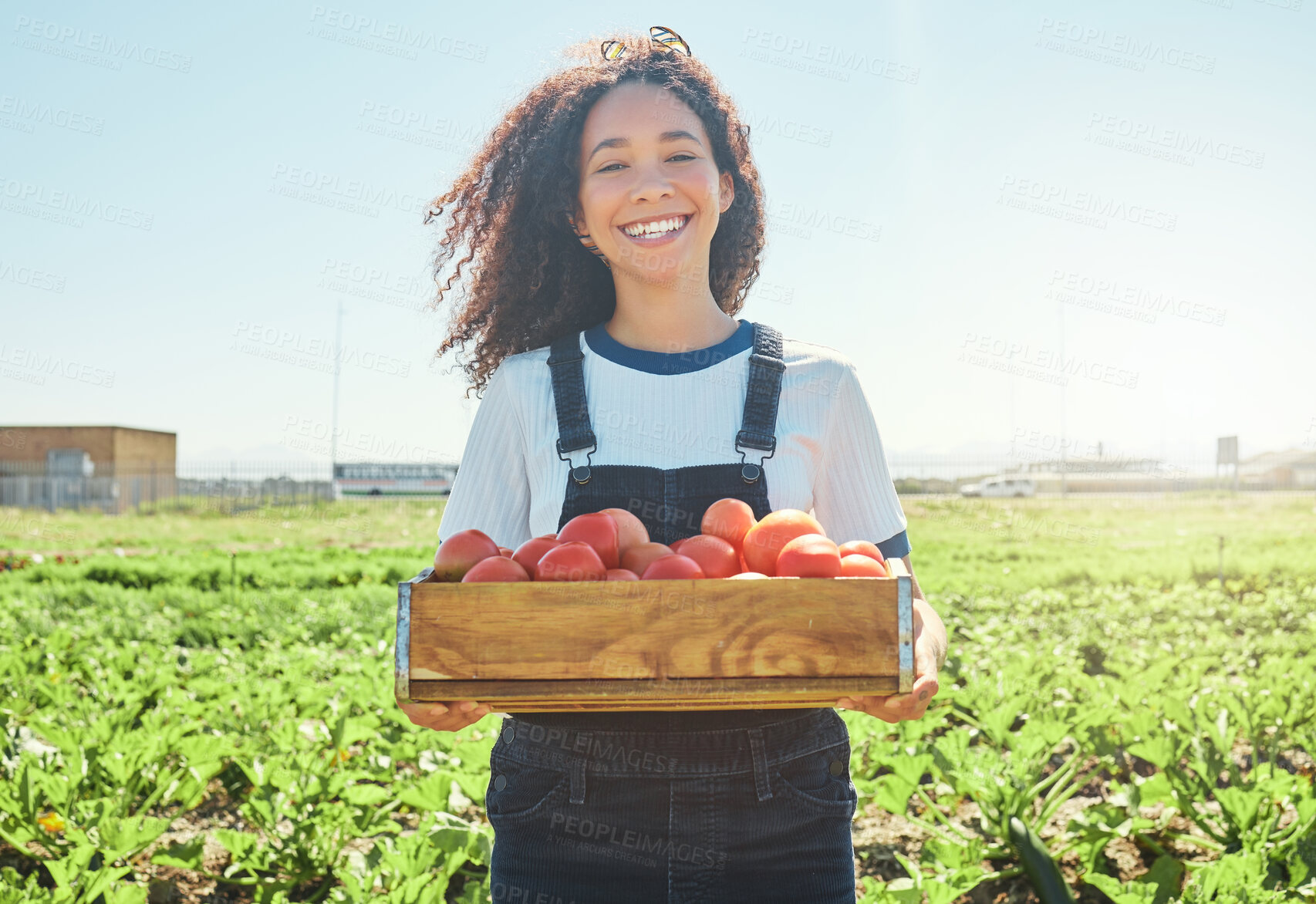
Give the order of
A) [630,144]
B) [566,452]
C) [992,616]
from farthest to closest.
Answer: [992,616] < [630,144] < [566,452]

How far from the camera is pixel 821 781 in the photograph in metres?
1.56

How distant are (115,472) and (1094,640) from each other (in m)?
27.1

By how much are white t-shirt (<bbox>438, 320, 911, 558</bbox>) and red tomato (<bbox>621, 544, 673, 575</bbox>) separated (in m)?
0.27

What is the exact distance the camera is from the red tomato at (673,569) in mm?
1376

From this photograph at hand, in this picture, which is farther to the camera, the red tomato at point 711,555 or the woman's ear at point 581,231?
the woman's ear at point 581,231

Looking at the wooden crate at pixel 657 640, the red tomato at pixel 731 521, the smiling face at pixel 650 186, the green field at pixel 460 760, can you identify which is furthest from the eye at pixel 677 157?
the green field at pixel 460 760

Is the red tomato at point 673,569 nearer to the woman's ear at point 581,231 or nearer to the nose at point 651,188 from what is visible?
the nose at point 651,188

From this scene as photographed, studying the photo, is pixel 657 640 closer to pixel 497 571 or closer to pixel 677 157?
pixel 497 571

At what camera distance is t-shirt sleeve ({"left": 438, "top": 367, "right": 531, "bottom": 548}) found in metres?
1.79

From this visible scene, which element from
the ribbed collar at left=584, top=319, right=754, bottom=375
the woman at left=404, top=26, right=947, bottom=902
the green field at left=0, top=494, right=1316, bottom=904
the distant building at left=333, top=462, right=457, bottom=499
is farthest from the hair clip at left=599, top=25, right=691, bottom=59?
the distant building at left=333, top=462, right=457, bottom=499

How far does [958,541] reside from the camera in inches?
465

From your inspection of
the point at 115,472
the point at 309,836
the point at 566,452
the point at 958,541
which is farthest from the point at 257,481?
the point at 566,452

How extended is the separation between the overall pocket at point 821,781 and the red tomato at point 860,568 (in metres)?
0.35

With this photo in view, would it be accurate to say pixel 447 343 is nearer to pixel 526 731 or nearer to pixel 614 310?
pixel 614 310
